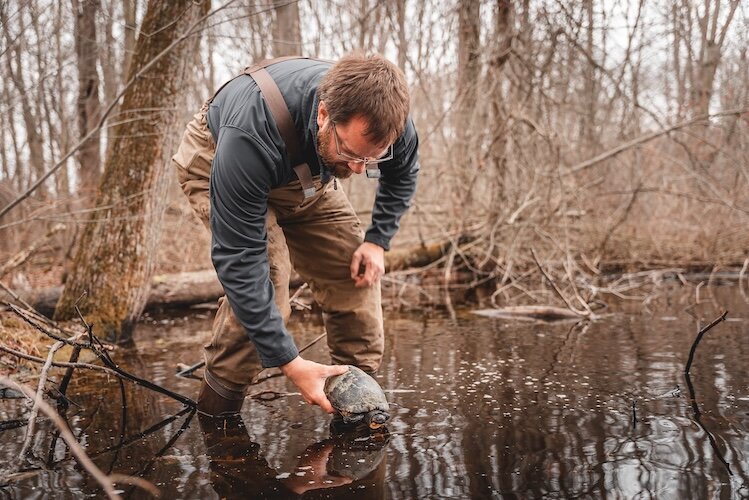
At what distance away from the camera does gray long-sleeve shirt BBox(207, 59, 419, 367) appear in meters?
2.40

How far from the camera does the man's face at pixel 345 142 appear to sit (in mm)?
2363

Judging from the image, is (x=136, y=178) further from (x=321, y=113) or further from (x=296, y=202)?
(x=321, y=113)

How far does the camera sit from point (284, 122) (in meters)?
2.48

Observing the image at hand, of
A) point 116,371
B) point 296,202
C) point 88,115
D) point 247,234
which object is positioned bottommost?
point 116,371

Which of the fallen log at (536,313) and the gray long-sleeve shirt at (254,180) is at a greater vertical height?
the gray long-sleeve shirt at (254,180)

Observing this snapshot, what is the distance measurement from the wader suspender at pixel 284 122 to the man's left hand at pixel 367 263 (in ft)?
2.02

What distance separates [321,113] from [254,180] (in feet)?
1.13

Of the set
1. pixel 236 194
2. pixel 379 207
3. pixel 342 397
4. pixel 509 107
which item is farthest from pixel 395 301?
pixel 236 194

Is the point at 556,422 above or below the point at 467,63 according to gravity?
below

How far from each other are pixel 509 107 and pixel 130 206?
4459 millimetres

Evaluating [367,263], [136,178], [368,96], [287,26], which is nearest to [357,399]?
[367,263]

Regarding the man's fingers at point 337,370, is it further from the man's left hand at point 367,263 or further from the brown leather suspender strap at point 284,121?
the brown leather suspender strap at point 284,121

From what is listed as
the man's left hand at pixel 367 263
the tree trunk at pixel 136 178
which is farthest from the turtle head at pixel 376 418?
the tree trunk at pixel 136 178

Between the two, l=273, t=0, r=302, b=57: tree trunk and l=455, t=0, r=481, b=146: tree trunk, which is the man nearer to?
l=455, t=0, r=481, b=146: tree trunk
